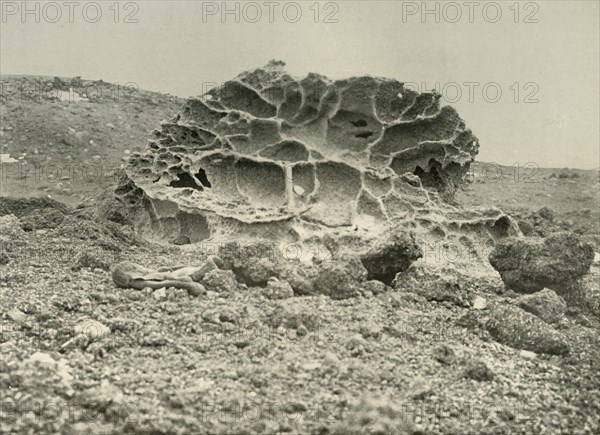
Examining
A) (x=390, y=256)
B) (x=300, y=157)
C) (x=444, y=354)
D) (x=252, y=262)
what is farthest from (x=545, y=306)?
(x=300, y=157)

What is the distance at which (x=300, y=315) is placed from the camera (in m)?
5.85

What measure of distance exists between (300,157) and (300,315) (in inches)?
202

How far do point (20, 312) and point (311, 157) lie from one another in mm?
5456

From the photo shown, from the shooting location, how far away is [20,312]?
5.90 m

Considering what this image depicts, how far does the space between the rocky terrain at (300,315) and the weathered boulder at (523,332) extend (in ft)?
0.04

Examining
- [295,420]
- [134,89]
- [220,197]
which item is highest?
[134,89]

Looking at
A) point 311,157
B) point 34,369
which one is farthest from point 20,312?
point 311,157

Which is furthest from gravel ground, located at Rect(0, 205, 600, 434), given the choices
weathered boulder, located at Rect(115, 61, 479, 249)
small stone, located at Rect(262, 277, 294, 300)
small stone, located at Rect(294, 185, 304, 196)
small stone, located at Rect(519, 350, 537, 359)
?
small stone, located at Rect(294, 185, 304, 196)

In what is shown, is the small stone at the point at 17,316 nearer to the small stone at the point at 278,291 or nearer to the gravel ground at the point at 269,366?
the gravel ground at the point at 269,366

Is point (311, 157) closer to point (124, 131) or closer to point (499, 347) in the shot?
point (499, 347)

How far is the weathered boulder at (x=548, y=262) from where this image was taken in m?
7.31

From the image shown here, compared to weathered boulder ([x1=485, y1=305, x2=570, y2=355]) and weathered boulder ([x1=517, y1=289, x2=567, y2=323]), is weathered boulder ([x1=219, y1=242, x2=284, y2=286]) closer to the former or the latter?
weathered boulder ([x1=485, y1=305, x2=570, y2=355])

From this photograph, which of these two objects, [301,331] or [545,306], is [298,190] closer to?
[545,306]

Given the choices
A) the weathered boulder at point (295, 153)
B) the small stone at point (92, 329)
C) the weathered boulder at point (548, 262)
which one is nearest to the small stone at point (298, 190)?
the weathered boulder at point (295, 153)
